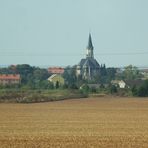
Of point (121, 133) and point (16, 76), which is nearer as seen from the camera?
point (121, 133)

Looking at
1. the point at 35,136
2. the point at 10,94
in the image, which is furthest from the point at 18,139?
the point at 10,94

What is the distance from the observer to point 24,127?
39.6 m

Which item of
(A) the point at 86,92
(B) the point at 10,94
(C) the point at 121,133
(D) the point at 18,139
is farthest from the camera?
(A) the point at 86,92

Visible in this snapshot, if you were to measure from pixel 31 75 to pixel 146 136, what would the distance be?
161188mm

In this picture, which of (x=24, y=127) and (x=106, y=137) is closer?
(x=106, y=137)

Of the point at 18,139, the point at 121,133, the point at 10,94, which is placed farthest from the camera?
the point at 10,94

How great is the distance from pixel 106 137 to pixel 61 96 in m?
73.0

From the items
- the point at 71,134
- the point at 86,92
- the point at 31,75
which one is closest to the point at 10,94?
the point at 86,92

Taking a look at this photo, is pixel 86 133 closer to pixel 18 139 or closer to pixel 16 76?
pixel 18 139

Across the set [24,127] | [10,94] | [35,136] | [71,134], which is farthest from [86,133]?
[10,94]

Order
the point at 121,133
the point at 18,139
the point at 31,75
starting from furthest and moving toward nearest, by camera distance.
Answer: the point at 31,75
the point at 121,133
the point at 18,139

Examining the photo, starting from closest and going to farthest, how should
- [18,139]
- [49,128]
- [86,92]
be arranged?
[18,139] < [49,128] < [86,92]

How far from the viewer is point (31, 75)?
19288 cm

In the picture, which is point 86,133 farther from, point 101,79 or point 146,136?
point 101,79
